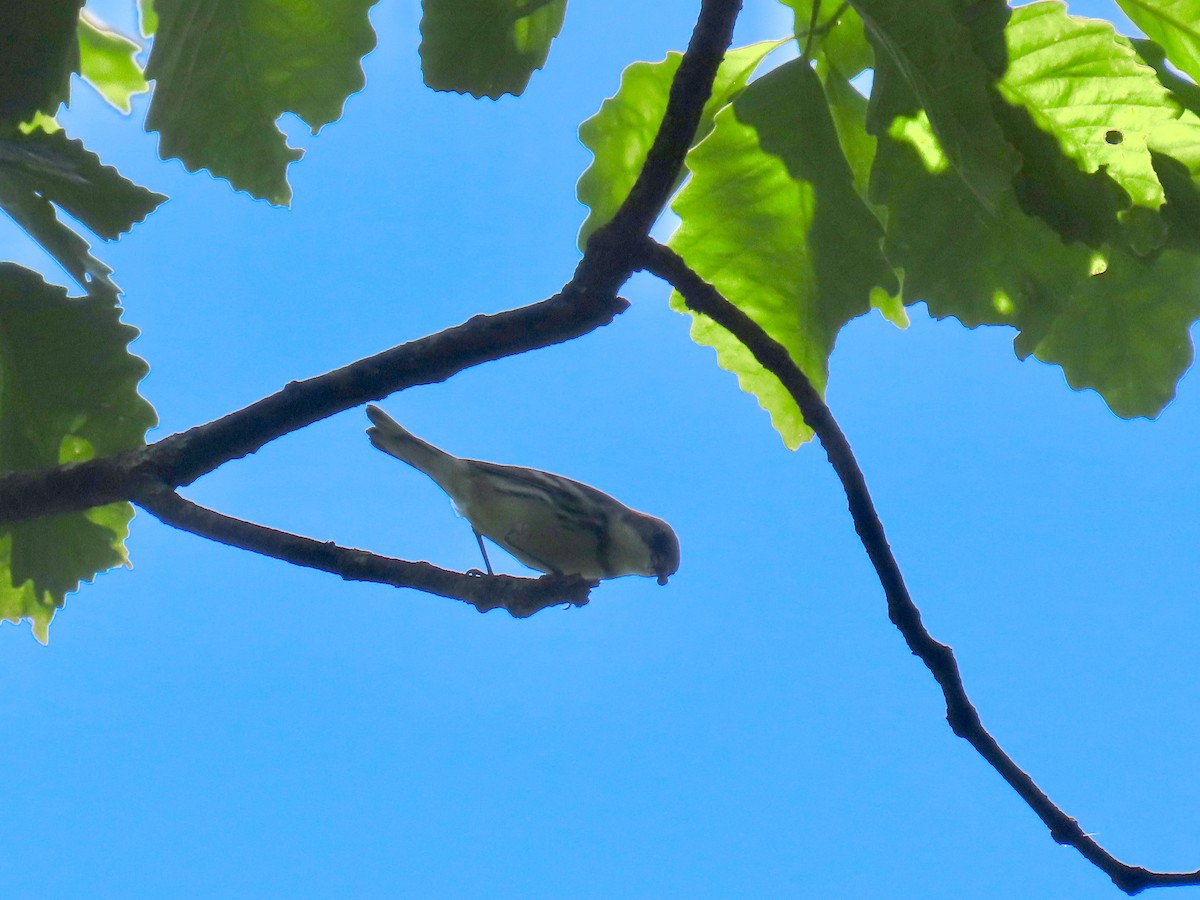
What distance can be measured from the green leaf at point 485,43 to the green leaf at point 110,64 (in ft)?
4.56

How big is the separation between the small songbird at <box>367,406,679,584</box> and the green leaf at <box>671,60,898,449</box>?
7.70 ft

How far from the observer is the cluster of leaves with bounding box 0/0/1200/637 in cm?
209

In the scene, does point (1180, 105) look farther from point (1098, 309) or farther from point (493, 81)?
point (493, 81)

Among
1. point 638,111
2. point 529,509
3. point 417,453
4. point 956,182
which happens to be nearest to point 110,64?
point 638,111

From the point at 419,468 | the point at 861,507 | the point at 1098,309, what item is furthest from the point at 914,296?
the point at 419,468

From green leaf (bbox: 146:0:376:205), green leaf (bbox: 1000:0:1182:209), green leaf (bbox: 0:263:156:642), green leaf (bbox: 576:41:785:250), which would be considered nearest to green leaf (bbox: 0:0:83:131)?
green leaf (bbox: 146:0:376:205)

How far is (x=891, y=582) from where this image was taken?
5.91 feet

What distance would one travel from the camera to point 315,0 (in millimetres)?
2490

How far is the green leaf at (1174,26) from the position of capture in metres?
2.17

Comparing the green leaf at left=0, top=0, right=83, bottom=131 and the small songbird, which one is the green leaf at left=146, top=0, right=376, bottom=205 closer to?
the green leaf at left=0, top=0, right=83, bottom=131

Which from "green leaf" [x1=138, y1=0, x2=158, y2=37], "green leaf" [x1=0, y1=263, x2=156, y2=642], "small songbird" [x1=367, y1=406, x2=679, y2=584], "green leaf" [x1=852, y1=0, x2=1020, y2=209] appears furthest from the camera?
"small songbird" [x1=367, y1=406, x2=679, y2=584]

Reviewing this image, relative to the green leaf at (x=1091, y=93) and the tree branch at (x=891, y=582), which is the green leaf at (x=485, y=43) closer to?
the tree branch at (x=891, y=582)

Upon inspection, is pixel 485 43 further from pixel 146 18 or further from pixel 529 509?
pixel 529 509

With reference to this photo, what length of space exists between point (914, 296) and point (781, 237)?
318mm
